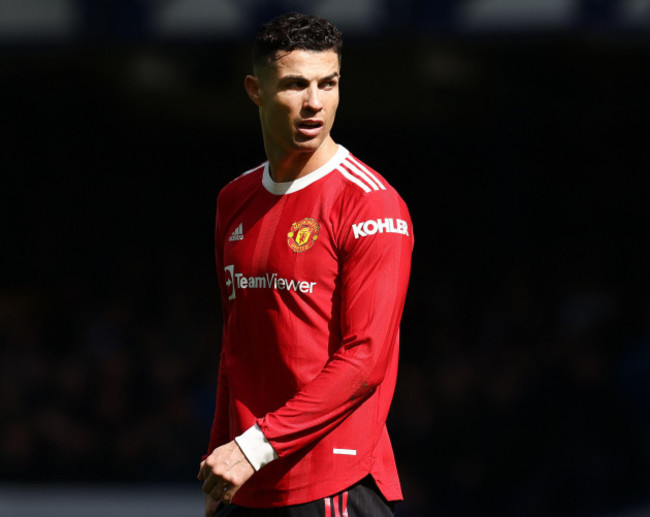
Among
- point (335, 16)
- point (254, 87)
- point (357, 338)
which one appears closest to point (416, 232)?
point (335, 16)

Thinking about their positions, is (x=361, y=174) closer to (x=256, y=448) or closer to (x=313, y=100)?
(x=313, y=100)

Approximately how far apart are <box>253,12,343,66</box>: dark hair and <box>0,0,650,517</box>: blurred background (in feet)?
11.1

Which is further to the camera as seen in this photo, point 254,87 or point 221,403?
point 221,403

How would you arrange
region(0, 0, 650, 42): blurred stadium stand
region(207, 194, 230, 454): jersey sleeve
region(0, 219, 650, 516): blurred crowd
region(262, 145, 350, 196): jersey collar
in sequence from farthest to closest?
region(0, 219, 650, 516): blurred crowd < region(0, 0, 650, 42): blurred stadium stand < region(207, 194, 230, 454): jersey sleeve < region(262, 145, 350, 196): jersey collar

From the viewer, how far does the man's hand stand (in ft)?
7.79

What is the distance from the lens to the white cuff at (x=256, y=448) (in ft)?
7.86

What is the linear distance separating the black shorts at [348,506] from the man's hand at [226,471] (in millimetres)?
232

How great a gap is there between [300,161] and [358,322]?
45 cm

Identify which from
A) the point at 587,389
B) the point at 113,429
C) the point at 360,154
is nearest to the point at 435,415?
the point at 587,389

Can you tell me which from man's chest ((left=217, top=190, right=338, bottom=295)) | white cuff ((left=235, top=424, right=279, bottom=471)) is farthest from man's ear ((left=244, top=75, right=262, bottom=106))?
white cuff ((left=235, top=424, right=279, bottom=471))

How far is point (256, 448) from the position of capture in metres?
2.40

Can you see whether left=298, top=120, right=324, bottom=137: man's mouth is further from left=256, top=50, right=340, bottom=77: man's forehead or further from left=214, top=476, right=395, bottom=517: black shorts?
left=214, top=476, right=395, bottom=517: black shorts

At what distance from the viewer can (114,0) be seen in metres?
6.25

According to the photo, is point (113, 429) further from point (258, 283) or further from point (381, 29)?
point (258, 283)
